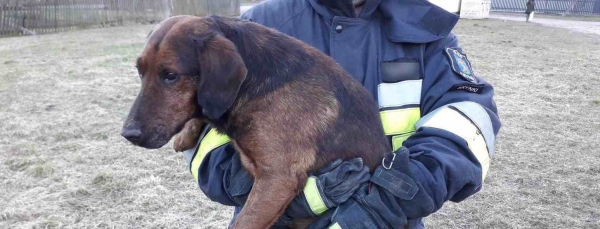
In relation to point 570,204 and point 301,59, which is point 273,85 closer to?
point 301,59

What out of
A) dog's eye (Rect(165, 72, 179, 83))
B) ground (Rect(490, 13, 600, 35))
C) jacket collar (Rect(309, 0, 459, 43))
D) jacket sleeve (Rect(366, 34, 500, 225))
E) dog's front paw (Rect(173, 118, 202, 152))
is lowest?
ground (Rect(490, 13, 600, 35))

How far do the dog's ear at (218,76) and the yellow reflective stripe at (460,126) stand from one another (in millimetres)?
898

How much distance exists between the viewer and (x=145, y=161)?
6770 millimetres

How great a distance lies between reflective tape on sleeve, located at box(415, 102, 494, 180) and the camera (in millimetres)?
2492

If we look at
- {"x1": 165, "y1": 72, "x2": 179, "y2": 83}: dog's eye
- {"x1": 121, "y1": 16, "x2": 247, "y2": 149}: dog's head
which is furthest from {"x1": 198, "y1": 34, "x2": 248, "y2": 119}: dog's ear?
{"x1": 165, "y1": 72, "x2": 179, "y2": 83}: dog's eye

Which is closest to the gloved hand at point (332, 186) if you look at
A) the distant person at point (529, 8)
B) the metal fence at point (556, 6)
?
the distant person at point (529, 8)

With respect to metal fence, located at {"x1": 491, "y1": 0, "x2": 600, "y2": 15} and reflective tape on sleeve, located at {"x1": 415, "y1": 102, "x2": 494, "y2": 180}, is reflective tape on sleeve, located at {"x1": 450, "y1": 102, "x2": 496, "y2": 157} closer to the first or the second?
reflective tape on sleeve, located at {"x1": 415, "y1": 102, "x2": 494, "y2": 180}

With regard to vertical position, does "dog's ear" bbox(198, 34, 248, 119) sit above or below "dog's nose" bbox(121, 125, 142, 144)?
above

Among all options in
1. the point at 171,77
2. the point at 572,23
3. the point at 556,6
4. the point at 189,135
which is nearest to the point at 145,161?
the point at 189,135

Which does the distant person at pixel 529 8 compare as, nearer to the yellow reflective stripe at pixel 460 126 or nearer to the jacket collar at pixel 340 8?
the jacket collar at pixel 340 8

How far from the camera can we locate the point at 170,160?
22.4 feet

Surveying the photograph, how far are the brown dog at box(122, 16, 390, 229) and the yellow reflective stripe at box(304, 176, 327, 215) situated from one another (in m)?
0.04

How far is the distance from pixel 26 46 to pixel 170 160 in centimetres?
1142

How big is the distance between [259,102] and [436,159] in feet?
2.76
